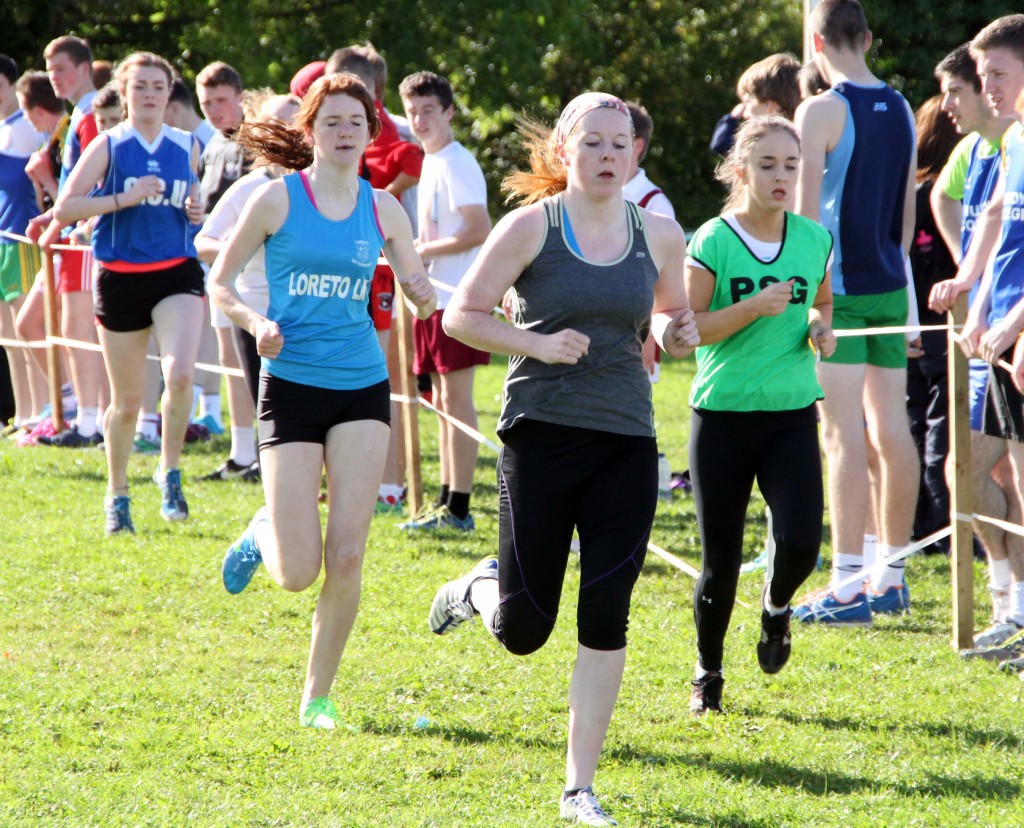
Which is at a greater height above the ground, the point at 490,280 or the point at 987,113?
the point at 987,113

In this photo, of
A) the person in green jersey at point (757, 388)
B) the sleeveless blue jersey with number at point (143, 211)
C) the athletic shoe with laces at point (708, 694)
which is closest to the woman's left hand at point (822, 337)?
the person in green jersey at point (757, 388)

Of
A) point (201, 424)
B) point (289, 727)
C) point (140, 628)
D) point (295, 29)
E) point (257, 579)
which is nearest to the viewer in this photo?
point (289, 727)

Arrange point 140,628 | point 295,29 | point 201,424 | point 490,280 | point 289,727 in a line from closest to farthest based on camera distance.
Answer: point 490,280 < point 289,727 < point 140,628 < point 201,424 < point 295,29

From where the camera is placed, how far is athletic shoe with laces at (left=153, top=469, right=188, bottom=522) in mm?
8188

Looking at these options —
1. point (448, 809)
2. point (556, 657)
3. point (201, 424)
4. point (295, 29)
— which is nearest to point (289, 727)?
point (448, 809)

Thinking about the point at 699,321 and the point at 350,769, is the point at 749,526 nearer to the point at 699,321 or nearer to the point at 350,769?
the point at 699,321

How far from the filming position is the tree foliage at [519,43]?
25719mm

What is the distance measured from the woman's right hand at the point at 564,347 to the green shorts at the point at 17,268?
27.1ft

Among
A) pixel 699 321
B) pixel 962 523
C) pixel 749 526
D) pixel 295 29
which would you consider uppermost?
pixel 295 29

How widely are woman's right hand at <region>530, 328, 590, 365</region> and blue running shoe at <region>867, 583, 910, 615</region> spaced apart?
3227 millimetres

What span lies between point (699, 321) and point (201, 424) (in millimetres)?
7192

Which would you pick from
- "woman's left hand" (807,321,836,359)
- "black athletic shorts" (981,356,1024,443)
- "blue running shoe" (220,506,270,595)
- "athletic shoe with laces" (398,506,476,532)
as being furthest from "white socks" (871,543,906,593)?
"blue running shoe" (220,506,270,595)

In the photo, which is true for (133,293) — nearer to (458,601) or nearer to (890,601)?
(458,601)

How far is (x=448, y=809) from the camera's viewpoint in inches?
166
